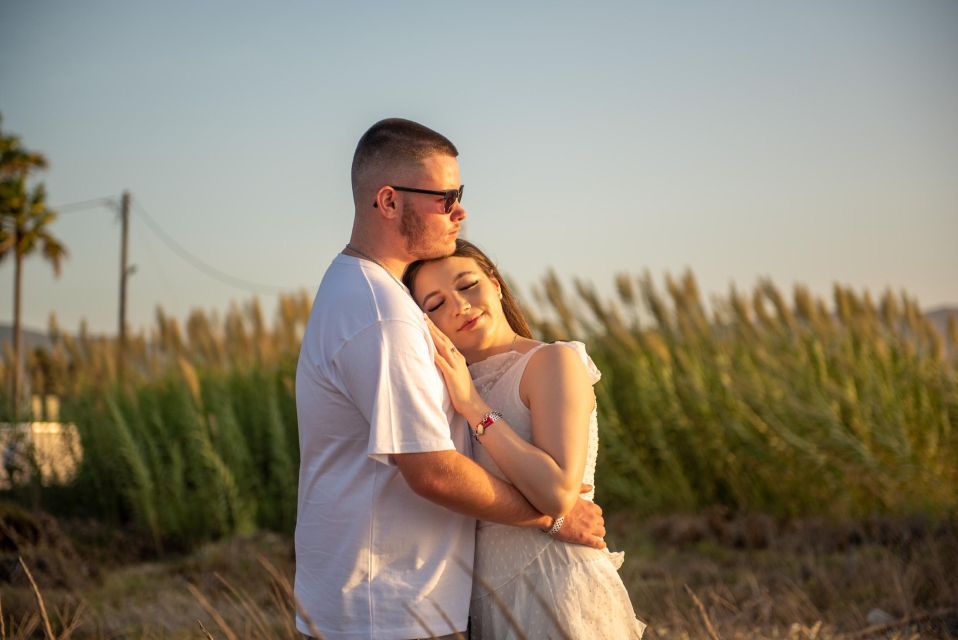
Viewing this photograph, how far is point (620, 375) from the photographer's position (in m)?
9.43

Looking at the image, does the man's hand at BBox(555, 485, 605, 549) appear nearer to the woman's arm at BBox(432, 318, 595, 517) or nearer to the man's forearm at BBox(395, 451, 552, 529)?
the woman's arm at BBox(432, 318, 595, 517)

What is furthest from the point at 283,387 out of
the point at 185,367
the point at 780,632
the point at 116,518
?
the point at 780,632

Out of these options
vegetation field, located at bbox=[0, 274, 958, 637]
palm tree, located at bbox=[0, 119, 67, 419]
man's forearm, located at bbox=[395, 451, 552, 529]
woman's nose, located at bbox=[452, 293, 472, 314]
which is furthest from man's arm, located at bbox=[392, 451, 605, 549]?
palm tree, located at bbox=[0, 119, 67, 419]

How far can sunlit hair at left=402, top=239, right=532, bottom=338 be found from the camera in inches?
122

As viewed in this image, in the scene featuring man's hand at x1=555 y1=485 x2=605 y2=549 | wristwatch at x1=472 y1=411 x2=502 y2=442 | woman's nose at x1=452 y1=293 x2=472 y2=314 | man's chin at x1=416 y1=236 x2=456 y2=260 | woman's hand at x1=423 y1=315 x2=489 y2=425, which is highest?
man's chin at x1=416 y1=236 x2=456 y2=260

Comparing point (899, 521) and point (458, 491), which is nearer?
point (458, 491)

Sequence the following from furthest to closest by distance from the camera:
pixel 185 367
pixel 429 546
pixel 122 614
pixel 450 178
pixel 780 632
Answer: pixel 185 367 < pixel 122 614 < pixel 780 632 < pixel 450 178 < pixel 429 546

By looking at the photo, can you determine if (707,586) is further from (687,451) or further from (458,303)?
(458,303)

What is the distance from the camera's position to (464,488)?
2512mm

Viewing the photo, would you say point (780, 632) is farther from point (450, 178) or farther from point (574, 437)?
point (450, 178)

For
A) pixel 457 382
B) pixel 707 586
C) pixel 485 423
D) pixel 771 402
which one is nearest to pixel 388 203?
pixel 457 382

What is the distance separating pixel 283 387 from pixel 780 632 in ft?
19.9

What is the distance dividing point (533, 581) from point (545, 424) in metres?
0.45

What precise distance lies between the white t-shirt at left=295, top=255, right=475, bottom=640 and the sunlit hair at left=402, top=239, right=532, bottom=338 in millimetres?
323
